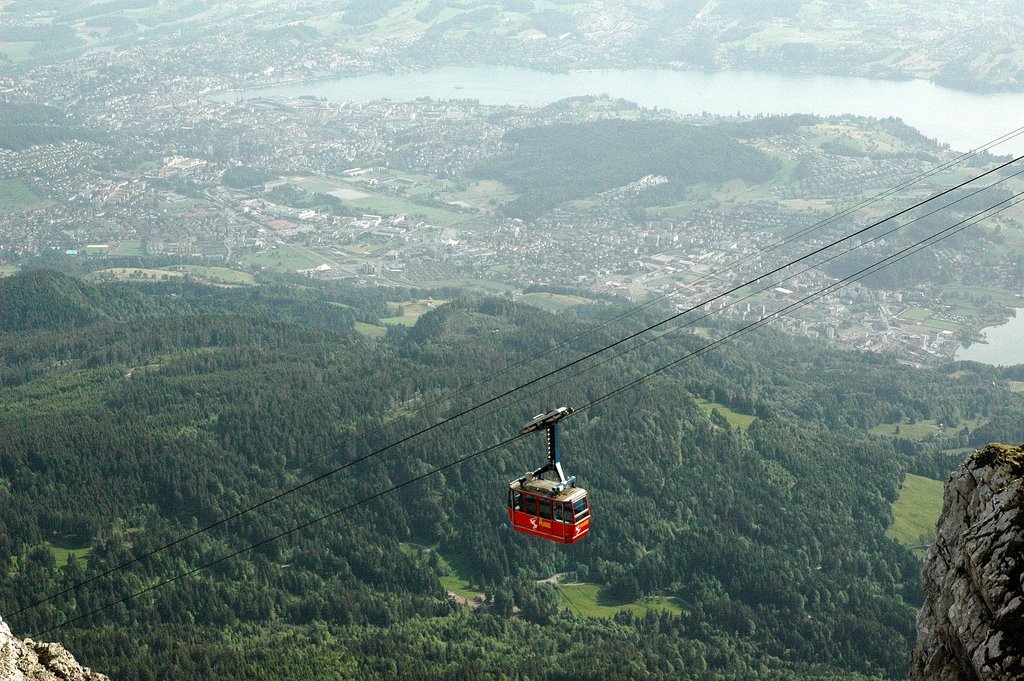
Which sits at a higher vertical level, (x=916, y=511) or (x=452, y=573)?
(x=452, y=573)

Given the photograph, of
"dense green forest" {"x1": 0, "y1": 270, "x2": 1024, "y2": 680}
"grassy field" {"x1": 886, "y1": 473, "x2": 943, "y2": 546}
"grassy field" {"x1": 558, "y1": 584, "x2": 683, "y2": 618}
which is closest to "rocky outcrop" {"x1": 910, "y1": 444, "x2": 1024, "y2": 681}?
"dense green forest" {"x1": 0, "y1": 270, "x2": 1024, "y2": 680}

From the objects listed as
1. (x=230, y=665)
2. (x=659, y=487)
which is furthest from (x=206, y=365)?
(x=230, y=665)

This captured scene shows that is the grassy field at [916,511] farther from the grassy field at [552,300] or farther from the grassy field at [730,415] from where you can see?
the grassy field at [552,300]

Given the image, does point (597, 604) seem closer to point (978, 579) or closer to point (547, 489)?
point (547, 489)

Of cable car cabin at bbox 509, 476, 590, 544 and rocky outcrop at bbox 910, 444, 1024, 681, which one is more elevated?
rocky outcrop at bbox 910, 444, 1024, 681

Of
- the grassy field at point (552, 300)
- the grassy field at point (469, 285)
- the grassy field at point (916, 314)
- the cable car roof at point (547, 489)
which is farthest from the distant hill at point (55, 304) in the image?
the cable car roof at point (547, 489)

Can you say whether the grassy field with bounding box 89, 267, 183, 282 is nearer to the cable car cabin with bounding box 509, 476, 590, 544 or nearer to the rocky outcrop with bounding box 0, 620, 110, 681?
the cable car cabin with bounding box 509, 476, 590, 544

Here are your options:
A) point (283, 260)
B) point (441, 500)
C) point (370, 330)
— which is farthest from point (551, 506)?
point (283, 260)
